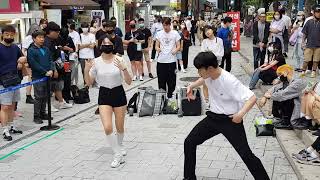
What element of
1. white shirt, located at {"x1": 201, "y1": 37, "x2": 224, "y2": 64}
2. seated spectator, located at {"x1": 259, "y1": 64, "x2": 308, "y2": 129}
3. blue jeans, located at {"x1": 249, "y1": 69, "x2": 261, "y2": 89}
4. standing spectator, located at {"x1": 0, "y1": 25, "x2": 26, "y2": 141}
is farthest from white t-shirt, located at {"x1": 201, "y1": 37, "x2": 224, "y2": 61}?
standing spectator, located at {"x1": 0, "y1": 25, "x2": 26, "y2": 141}

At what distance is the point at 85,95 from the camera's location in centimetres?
1006

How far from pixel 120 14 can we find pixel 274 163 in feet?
85.2

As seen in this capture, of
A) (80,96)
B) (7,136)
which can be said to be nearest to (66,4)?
(80,96)

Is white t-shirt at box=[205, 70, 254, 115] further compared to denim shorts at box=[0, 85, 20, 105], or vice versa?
denim shorts at box=[0, 85, 20, 105]

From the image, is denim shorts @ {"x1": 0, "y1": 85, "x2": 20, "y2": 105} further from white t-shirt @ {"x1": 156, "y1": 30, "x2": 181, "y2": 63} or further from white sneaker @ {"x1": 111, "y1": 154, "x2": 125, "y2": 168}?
white t-shirt @ {"x1": 156, "y1": 30, "x2": 181, "y2": 63}

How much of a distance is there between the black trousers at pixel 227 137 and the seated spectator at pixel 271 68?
5.20 metres

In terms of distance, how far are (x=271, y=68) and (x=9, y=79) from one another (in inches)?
229

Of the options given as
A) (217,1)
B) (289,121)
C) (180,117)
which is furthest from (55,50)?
(217,1)

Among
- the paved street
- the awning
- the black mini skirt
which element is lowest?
the paved street

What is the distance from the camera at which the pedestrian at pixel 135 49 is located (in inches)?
503

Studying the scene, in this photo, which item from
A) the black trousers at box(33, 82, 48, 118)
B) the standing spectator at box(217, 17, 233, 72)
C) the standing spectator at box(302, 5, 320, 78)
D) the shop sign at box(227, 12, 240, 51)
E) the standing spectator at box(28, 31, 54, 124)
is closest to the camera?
the standing spectator at box(28, 31, 54, 124)

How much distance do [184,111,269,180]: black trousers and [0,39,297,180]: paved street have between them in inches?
24.7

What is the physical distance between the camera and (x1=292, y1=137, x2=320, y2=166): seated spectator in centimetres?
533

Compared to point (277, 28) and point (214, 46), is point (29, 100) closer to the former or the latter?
point (214, 46)
